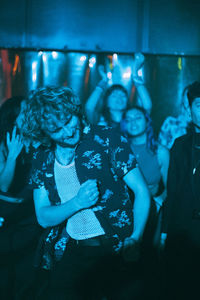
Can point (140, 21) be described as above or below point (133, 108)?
above

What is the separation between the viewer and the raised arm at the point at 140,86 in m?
3.87

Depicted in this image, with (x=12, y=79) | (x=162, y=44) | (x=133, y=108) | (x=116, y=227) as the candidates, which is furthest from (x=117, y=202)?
(x=162, y=44)

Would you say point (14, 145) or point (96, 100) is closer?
point (14, 145)

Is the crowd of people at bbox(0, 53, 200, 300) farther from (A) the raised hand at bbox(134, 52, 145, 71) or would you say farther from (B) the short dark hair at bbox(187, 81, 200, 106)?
(A) the raised hand at bbox(134, 52, 145, 71)

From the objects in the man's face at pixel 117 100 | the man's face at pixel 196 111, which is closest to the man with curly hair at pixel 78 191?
the man's face at pixel 196 111

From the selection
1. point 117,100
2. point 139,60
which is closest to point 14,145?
point 117,100

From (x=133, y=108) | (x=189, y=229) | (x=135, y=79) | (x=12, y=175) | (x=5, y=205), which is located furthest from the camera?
(x=135, y=79)

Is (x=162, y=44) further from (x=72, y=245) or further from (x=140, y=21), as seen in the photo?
(x=72, y=245)

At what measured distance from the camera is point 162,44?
4859 millimetres

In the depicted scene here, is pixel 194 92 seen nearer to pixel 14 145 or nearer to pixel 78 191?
pixel 78 191

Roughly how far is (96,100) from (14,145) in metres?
1.39

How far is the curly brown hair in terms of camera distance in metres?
1.42

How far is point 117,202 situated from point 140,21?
428 cm

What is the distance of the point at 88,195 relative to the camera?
51.4 inches
